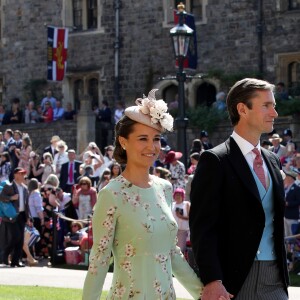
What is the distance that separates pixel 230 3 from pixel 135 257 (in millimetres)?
28196

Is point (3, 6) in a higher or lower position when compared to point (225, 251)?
higher

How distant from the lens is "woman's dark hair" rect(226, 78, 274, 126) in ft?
20.7

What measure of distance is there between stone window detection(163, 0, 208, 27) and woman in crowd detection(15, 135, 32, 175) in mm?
11008

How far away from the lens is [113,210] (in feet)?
Answer: 20.0

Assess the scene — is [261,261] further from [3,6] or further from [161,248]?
[3,6]

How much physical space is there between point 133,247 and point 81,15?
32.7 metres

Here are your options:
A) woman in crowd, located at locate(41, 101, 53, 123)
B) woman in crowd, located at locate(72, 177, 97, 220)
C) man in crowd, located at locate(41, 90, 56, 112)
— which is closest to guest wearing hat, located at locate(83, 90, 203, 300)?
woman in crowd, located at locate(72, 177, 97, 220)

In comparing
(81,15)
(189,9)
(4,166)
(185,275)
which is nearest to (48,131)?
(189,9)

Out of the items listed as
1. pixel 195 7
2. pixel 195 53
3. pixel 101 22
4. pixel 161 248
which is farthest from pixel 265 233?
pixel 101 22

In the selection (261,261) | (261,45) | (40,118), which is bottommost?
(261,261)

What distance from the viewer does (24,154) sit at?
2422 centimetres

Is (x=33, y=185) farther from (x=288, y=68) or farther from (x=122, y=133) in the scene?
(x=288, y=68)

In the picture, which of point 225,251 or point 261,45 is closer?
point 225,251

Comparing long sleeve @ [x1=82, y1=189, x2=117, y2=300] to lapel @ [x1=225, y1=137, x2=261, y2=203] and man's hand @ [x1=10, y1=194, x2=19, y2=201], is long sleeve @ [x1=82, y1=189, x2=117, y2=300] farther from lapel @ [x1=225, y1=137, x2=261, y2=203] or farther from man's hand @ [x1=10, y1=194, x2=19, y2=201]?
man's hand @ [x1=10, y1=194, x2=19, y2=201]
